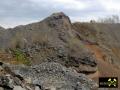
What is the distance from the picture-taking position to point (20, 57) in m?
27.1

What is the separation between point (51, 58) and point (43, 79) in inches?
216

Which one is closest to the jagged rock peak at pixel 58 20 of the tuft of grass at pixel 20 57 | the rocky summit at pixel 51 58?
the rocky summit at pixel 51 58

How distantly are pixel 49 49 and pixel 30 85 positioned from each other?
7.68 m

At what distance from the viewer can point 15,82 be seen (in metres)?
20.3

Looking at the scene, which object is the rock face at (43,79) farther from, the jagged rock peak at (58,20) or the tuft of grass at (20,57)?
the jagged rock peak at (58,20)

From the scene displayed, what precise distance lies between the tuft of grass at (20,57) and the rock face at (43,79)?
85.5 inches

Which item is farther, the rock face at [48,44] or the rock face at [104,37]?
the rock face at [104,37]

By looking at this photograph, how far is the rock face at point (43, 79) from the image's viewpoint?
20.4 metres

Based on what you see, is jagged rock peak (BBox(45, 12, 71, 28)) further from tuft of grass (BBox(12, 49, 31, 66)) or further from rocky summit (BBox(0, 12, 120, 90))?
tuft of grass (BBox(12, 49, 31, 66))

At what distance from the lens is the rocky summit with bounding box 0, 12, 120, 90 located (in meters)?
21.9

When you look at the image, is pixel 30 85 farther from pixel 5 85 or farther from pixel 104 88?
pixel 104 88

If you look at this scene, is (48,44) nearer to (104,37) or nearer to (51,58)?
(51,58)

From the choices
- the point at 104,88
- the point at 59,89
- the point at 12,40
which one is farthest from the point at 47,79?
the point at 12,40

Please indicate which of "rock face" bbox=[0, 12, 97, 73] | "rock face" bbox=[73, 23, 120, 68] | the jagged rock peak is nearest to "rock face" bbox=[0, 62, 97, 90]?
"rock face" bbox=[0, 12, 97, 73]
